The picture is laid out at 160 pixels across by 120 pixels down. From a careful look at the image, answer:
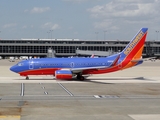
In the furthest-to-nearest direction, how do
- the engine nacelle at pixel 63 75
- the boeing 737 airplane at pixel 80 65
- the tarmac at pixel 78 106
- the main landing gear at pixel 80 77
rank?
the main landing gear at pixel 80 77
the boeing 737 airplane at pixel 80 65
the engine nacelle at pixel 63 75
the tarmac at pixel 78 106

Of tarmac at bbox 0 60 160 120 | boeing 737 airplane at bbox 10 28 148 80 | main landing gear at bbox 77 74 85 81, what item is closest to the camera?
tarmac at bbox 0 60 160 120

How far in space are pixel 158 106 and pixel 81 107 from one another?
575cm

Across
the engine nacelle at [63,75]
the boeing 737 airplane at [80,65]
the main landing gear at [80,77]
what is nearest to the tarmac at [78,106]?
the engine nacelle at [63,75]

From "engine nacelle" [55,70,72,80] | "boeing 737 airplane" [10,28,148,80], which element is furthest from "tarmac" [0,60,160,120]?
"boeing 737 airplane" [10,28,148,80]

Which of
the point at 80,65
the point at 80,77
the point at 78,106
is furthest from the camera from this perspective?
the point at 80,65

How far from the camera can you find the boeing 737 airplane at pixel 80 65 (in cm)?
5041

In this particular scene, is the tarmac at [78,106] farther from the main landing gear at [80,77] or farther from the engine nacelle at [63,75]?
the main landing gear at [80,77]

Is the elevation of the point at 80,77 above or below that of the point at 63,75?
below

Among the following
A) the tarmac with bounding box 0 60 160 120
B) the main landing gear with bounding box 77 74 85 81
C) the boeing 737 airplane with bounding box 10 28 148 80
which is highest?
the boeing 737 airplane with bounding box 10 28 148 80

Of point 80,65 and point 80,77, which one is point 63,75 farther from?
point 80,65

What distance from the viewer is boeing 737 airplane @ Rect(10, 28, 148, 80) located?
5041 cm

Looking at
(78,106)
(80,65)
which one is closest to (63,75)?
(80,65)

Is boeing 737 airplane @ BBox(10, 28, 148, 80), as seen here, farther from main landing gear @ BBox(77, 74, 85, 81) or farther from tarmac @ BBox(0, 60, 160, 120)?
tarmac @ BBox(0, 60, 160, 120)

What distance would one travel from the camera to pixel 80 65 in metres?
52.2
